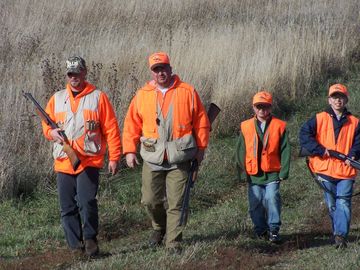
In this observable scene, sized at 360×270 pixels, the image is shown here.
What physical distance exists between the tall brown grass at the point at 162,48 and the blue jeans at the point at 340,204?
354 cm

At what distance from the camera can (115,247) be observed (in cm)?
711

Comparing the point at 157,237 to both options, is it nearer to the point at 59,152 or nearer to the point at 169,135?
the point at 169,135

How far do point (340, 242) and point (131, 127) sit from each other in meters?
2.21

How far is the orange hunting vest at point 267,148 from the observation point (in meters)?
7.07

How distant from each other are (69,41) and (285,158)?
25.4 feet

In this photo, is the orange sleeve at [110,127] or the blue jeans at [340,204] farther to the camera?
the blue jeans at [340,204]

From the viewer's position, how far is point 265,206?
23.4 ft

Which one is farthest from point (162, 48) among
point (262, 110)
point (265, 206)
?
point (265, 206)

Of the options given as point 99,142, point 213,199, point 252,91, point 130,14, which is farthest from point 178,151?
point 130,14

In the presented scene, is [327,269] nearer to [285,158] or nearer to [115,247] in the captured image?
[285,158]

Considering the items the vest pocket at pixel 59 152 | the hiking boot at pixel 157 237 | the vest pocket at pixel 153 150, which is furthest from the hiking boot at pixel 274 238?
the vest pocket at pixel 59 152

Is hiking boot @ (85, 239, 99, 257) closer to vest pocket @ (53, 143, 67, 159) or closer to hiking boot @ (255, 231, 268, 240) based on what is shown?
vest pocket @ (53, 143, 67, 159)

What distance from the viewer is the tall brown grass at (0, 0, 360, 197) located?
9.29 meters

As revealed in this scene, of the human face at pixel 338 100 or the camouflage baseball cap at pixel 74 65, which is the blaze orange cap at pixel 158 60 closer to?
the camouflage baseball cap at pixel 74 65
